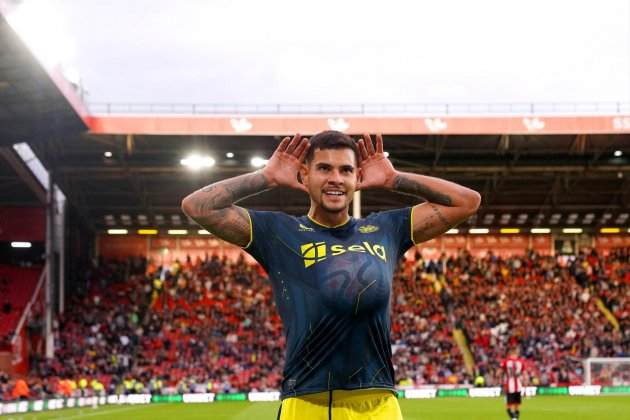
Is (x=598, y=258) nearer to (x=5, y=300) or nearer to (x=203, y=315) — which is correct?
(x=203, y=315)

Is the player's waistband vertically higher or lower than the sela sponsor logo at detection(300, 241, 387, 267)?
lower

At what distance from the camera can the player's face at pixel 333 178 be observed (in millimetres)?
4469

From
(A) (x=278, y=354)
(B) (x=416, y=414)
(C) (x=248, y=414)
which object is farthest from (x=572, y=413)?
(A) (x=278, y=354)

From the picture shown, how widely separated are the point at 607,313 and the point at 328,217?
44365 mm

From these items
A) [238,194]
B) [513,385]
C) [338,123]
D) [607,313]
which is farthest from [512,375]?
[607,313]

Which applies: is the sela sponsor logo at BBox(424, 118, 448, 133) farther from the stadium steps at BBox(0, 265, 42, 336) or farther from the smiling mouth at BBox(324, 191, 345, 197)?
the smiling mouth at BBox(324, 191, 345, 197)

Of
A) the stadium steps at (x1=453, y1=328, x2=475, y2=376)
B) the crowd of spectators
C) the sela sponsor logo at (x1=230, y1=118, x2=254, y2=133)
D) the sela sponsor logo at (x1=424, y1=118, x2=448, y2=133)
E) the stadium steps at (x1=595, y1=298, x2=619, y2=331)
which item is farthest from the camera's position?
the stadium steps at (x1=595, y1=298, x2=619, y2=331)

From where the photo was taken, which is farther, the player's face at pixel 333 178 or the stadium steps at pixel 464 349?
the stadium steps at pixel 464 349

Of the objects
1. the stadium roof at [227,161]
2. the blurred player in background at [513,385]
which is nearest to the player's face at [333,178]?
the blurred player in background at [513,385]

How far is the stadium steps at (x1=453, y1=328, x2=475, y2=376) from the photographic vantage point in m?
42.3

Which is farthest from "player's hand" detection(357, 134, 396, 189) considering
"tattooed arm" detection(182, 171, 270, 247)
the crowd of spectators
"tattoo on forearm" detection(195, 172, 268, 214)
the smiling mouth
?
the crowd of spectators

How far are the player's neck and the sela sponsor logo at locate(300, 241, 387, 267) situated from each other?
13 cm

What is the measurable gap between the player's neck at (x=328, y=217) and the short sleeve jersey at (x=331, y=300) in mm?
21

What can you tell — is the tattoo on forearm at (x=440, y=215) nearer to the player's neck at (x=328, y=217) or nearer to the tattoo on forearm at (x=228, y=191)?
the player's neck at (x=328, y=217)
